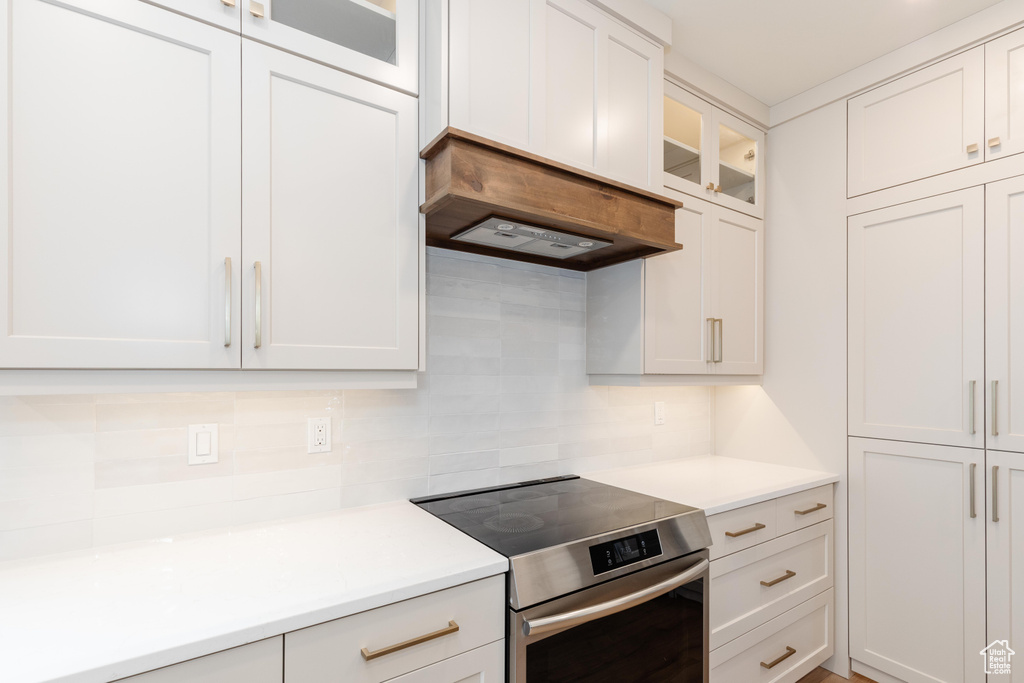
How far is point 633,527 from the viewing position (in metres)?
1.48

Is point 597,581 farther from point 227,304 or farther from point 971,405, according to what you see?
point 971,405

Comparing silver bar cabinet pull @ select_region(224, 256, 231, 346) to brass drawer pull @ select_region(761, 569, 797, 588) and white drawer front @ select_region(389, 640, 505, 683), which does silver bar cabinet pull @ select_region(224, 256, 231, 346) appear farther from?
brass drawer pull @ select_region(761, 569, 797, 588)

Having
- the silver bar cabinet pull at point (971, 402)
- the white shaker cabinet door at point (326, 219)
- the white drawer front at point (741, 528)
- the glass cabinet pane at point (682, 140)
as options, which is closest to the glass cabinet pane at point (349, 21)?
the white shaker cabinet door at point (326, 219)

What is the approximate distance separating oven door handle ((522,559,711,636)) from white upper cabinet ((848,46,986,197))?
5.92 feet

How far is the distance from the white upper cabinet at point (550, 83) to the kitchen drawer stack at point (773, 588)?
134cm

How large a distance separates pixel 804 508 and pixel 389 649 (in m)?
1.81

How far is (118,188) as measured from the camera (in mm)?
1080

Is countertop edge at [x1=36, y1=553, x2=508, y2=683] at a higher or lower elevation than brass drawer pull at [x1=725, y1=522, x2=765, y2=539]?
higher

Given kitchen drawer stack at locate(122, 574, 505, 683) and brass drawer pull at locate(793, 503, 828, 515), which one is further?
brass drawer pull at locate(793, 503, 828, 515)

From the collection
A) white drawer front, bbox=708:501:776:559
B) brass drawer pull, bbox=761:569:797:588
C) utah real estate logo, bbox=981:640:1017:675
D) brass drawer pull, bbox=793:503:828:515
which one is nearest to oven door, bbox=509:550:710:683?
white drawer front, bbox=708:501:776:559

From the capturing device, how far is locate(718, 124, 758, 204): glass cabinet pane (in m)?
2.35

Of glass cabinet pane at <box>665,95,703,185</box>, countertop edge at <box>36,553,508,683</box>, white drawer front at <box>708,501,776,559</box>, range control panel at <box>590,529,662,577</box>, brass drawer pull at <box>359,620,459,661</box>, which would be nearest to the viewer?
countertop edge at <box>36,553,508,683</box>

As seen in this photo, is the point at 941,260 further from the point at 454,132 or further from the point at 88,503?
the point at 88,503

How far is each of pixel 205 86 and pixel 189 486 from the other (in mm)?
1025
